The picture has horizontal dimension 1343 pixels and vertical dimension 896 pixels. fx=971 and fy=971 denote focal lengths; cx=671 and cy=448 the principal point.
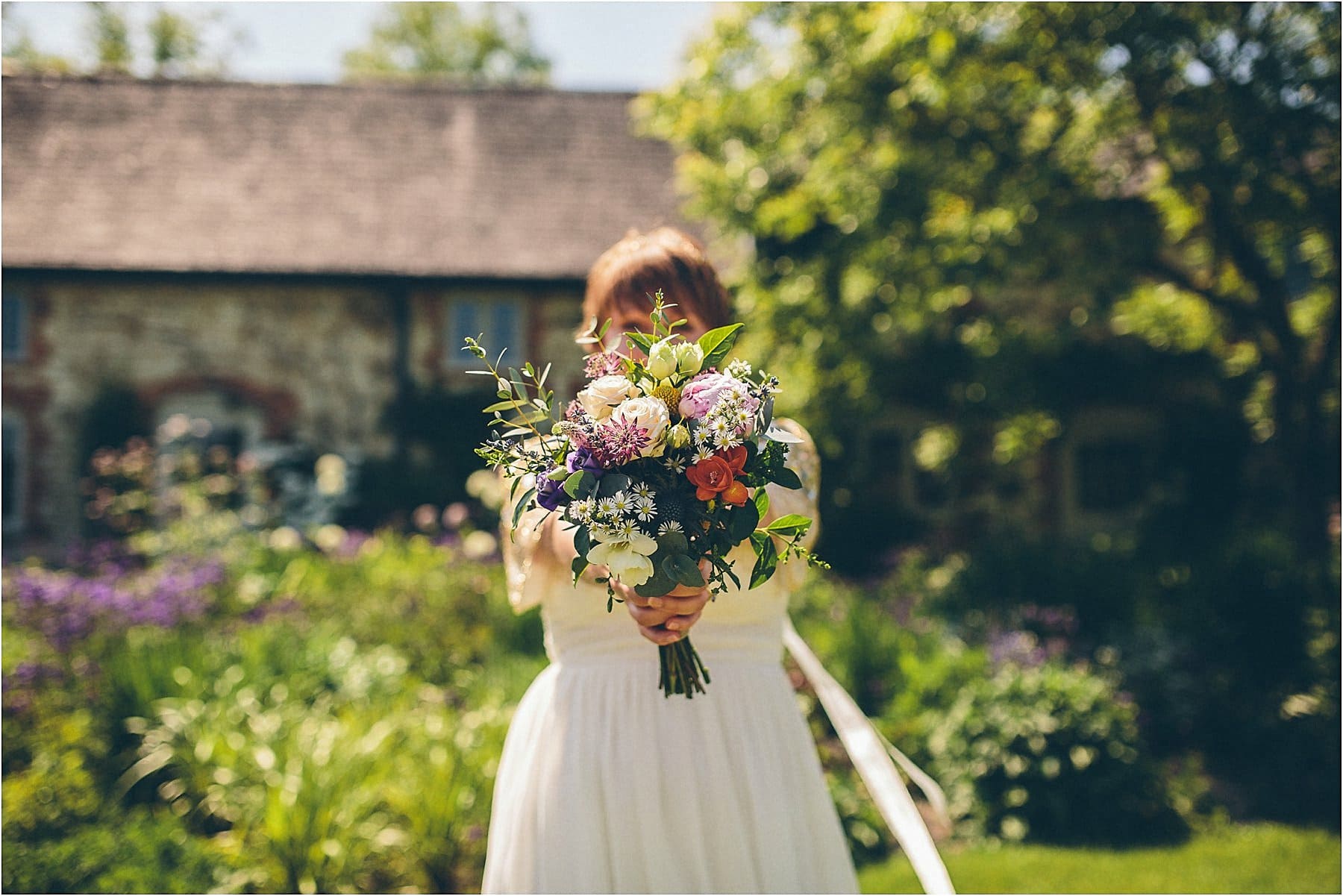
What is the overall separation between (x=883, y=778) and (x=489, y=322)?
1334 cm

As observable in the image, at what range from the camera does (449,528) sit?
12789 mm

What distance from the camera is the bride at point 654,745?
1.95 meters

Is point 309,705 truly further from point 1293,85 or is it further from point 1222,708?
point 1293,85

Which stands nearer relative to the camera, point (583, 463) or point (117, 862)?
point (583, 463)

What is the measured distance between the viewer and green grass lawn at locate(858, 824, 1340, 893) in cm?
439

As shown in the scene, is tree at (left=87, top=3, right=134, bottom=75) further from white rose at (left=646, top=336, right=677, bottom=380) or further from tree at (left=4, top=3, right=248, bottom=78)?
white rose at (left=646, top=336, right=677, bottom=380)

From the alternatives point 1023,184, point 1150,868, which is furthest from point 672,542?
point 1023,184

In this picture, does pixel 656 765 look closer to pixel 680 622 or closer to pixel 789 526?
pixel 680 622

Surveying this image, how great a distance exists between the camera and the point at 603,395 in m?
1.72

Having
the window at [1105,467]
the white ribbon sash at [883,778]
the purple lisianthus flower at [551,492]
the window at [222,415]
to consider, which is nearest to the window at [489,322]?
the window at [222,415]

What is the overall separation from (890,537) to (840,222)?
690cm

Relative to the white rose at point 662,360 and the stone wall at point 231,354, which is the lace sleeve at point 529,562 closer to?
the white rose at point 662,360

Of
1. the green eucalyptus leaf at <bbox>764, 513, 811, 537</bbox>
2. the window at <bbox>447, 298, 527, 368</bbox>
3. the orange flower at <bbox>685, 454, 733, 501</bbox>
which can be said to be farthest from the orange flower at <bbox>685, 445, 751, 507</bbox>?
the window at <bbox>447, 298, 527, 368</bbox>

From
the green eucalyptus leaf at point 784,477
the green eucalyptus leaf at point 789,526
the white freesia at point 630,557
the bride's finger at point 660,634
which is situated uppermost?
the green eucalyptus leaf at point 784,477
